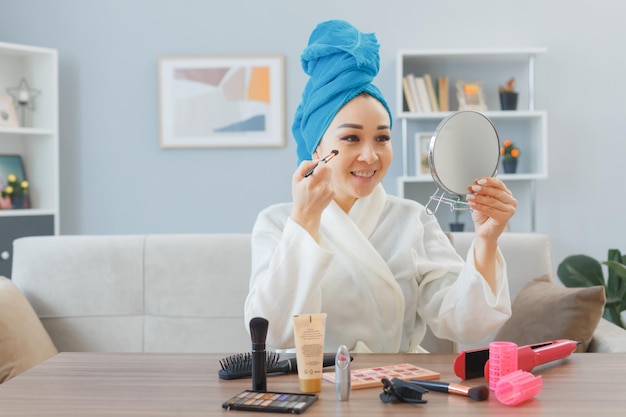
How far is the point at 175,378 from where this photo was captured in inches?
49.7

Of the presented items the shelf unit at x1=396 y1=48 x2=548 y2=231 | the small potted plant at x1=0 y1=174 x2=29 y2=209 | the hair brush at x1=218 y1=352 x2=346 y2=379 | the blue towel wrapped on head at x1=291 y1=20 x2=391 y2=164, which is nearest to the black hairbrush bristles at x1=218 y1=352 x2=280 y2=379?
the hair brush at x1=218 y1=352 x2=346 y2=379

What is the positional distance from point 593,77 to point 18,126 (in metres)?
3.05

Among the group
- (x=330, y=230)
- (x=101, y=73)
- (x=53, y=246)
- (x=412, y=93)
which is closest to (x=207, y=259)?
(x=53, y=246)

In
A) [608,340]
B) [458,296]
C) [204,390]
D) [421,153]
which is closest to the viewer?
[204,390]

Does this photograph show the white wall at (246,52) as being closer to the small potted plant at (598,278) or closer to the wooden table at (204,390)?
the small potted plant at (598,278)

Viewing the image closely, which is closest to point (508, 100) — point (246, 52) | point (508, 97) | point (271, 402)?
point (508, 97)

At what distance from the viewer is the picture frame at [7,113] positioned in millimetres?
3977

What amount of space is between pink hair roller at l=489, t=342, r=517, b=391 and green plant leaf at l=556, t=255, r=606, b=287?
6.73 feet

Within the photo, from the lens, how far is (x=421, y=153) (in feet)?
13.3

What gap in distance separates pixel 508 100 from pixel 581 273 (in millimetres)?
1125

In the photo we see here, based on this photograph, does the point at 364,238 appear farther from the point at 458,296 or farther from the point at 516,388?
the point at 516,388

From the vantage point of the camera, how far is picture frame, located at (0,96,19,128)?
398 centimetres

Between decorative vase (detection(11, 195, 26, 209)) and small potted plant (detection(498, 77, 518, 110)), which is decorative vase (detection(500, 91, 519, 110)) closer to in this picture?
small potted plant (detection(498, 77, 518, 110))

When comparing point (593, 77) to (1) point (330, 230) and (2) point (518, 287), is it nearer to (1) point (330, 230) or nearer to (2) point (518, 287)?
(2) point (518, 287)
